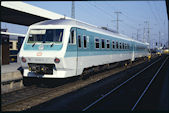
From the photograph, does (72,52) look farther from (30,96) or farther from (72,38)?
(30,96)

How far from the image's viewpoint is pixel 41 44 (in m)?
10.2

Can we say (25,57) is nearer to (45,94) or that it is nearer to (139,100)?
(45,94)

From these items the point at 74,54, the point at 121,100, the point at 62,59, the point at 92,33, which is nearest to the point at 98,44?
the point at 92,33

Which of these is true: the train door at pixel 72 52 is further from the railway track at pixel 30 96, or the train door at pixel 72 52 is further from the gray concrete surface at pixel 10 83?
the gray concrete surface at pixel 10 83

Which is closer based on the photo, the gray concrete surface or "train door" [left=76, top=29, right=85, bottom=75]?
the gray concrete surface

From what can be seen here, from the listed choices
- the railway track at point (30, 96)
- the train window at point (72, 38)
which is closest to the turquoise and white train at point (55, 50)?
the train window at point (72, 38)

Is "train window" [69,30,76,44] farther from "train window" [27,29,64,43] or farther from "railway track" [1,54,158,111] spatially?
"railway track" [1,54,158,111]

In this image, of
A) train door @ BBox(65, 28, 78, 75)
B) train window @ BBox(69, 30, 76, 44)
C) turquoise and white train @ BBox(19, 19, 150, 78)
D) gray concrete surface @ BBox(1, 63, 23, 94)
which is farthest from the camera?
train window @ BBox(69, 30, 76, 44)

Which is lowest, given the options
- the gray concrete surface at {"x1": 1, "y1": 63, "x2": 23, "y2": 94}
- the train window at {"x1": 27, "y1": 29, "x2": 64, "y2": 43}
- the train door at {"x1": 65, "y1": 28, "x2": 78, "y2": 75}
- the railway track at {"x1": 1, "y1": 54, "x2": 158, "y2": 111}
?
the railway track at {"x1": 1, "y1": 54, "x2": 158, "y2": 111}

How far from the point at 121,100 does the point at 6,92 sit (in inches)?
222

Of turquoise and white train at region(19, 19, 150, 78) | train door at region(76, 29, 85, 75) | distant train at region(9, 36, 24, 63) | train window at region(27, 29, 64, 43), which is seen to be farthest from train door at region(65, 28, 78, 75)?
distant train at region(9, 36, 24, 63)

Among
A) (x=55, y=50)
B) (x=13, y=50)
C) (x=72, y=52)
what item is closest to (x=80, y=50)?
(x=72, y=52)

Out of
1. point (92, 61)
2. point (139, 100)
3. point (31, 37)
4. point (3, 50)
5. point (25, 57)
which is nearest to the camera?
point (139, 100)

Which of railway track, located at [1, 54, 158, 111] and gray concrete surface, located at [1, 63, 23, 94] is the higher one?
gray concrete surface, located at [1, 63, 23, 94]
